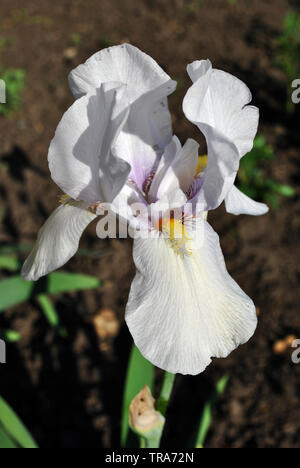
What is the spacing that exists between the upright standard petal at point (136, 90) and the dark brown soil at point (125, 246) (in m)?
1.27

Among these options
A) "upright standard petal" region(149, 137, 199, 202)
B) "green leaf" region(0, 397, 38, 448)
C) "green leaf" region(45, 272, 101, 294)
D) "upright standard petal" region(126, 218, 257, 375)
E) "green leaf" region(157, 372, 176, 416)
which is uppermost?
"upright standard petal" region(149, 137, 199, 202)

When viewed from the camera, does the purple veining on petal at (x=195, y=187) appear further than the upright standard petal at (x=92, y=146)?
Yes

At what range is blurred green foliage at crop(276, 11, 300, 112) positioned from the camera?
3.05m

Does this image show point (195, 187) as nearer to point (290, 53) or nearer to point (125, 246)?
point (125, 246)

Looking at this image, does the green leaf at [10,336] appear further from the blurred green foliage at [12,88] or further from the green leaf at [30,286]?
the blurred green foliage at [12,88]

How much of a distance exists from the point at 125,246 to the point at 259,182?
0.88 meters

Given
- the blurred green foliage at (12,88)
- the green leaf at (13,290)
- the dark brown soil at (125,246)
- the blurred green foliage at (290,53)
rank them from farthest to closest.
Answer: the blurred green foliage at (12,88)
the blurred green foliage at (290,53)
the dark brown soil at (125,246)
the green leaf at (13,290)

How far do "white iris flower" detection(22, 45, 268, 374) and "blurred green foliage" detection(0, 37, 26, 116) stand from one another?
2.37m

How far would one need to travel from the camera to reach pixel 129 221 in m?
0.95

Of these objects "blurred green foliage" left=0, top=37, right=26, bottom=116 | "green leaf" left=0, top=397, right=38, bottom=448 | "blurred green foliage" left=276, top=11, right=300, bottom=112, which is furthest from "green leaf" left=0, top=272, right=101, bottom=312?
"blurred green foliage" left=276, top=11, right=300, bottom=112

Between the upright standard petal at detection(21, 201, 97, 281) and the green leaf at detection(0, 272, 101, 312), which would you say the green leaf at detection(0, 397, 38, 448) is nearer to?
the green leaf at detection(0, 272, 101, 312)

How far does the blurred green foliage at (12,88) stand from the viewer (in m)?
3.16

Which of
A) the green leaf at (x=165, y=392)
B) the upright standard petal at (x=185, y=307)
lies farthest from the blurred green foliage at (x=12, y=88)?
the green leaf at (x=165, y=392)

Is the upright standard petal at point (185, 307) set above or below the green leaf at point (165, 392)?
above
